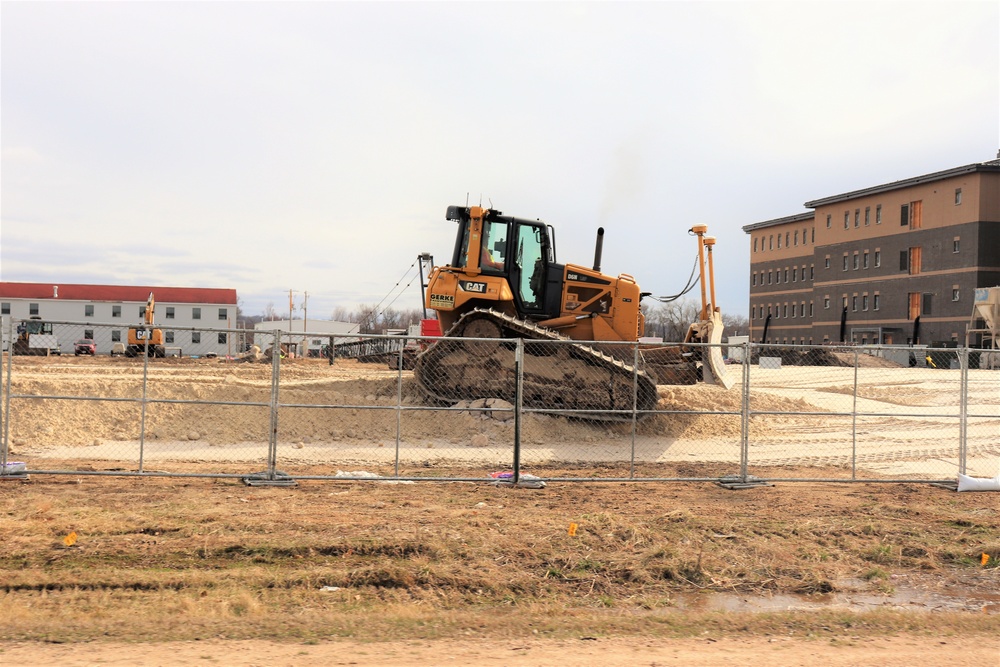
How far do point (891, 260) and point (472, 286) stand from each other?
188 feet

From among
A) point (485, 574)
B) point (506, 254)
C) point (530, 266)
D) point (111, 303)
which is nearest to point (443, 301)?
point (506, 254)

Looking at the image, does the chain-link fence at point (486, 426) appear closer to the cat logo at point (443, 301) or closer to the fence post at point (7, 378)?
the fence post at point (7, 378)

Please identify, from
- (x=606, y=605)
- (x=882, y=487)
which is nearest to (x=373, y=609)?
→ (x=606, y=605)

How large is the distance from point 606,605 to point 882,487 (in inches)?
294

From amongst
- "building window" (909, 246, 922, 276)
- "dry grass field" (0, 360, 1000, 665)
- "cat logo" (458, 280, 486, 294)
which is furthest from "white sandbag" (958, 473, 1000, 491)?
"building window" (909, 246, 922, 276)

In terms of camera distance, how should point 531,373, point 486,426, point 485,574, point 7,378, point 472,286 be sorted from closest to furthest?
point 485,574 < point 7,378 < point 486,426 < point 531,373 < point 472,286

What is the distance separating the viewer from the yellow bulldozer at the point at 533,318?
17.5m

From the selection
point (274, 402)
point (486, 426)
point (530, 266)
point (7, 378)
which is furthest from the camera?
point (530, 266)

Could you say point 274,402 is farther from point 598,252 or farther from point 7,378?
point 598,252

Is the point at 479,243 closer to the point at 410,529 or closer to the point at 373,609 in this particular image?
the point at 410,529

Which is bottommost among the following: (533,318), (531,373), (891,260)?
(531,373)

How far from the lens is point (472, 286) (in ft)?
61.2

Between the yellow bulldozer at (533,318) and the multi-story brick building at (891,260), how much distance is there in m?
48.8

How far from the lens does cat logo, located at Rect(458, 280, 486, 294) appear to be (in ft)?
61.0
